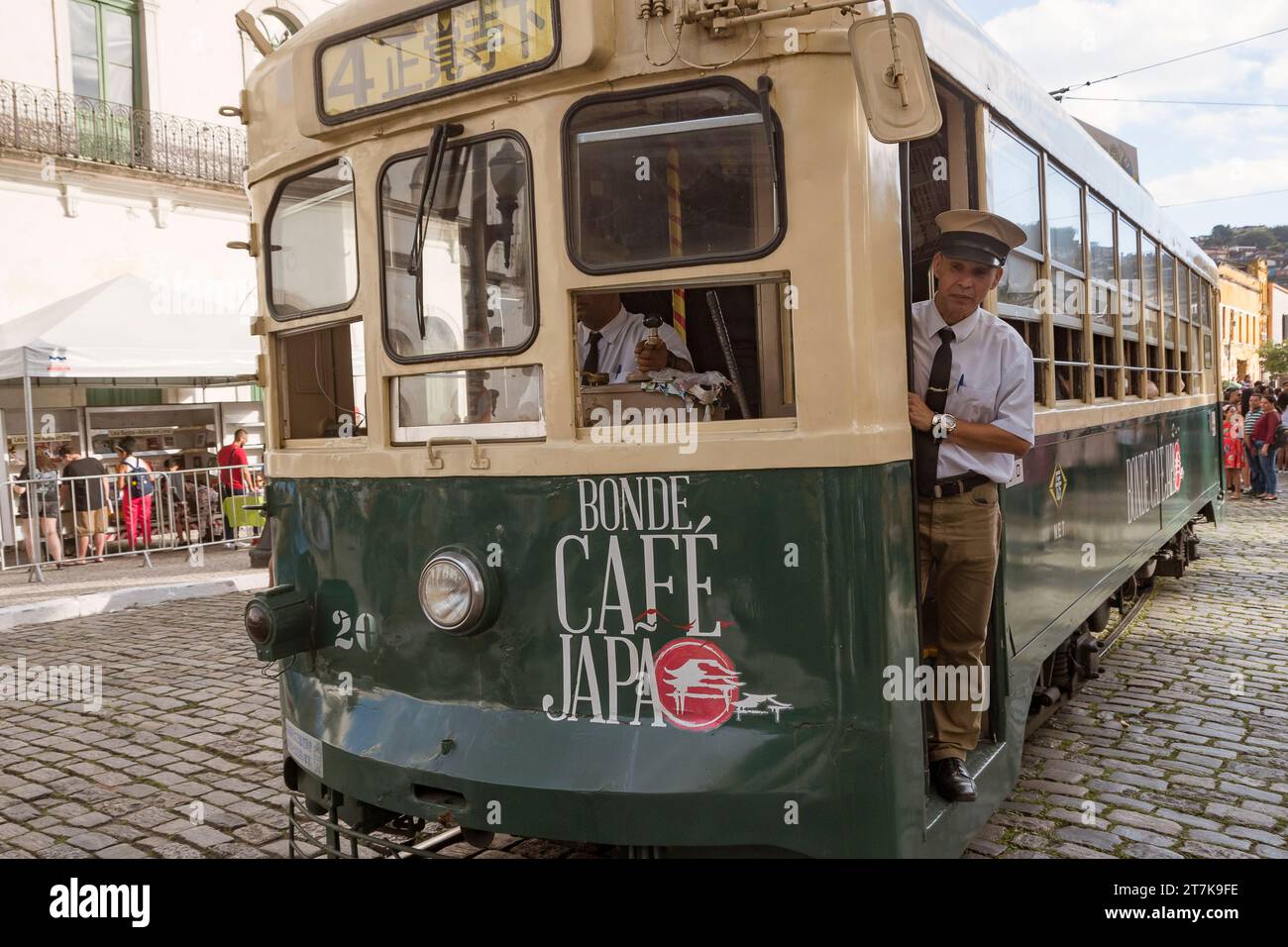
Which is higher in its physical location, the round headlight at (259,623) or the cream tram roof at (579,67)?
the cream tram roof at (579,67)

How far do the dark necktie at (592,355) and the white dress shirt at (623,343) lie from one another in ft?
0.04

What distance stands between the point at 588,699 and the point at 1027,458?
6.65 feet

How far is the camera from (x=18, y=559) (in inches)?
547

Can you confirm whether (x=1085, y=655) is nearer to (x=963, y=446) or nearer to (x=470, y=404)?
(x=963, y=446)

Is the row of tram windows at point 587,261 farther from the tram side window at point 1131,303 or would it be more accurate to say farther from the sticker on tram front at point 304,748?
the tram side window at point 1131,303

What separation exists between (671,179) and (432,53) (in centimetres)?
88

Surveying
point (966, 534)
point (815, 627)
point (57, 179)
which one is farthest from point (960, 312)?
point (57, 179)

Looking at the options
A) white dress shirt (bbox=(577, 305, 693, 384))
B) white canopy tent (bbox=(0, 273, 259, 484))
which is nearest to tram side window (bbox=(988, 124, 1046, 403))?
white dress shirt (bbox=(577, 305, 693, 384))

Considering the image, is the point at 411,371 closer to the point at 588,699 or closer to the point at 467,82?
the point at 467,82

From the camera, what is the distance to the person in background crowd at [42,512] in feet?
39.3

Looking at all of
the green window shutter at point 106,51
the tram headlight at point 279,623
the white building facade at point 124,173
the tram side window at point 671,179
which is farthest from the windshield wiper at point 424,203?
the green window shutter at point 106,51

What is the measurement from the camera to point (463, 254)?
3463 mm

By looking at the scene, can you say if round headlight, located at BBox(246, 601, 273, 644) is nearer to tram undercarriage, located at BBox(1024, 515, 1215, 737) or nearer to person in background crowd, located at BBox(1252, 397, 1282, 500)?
tram undercarriage, located at BBox(1024, 515, 1215, 737)

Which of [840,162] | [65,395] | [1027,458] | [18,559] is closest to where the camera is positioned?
[840,162]
